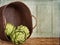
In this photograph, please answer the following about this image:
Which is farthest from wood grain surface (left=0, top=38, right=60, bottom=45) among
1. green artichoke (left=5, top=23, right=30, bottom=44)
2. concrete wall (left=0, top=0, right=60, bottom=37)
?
green artichoke (left=5, top=23, right=30, bottom=44)

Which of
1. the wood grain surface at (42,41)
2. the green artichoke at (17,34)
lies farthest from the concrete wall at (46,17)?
the green artichoke at (17,34)

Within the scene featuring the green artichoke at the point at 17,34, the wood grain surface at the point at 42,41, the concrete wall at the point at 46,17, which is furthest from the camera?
the concrete wall at the point at 46,17

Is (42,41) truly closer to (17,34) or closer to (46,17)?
(46,17)

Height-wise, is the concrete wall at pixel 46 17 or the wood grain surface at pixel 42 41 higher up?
the concrete wall at pixel 46 17

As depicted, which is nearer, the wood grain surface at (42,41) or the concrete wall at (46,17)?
the wood grain surface at (42,41)

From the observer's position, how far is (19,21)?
105 centimetres

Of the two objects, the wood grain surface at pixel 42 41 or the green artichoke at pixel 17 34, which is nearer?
the green artichoke at pixel 17 34

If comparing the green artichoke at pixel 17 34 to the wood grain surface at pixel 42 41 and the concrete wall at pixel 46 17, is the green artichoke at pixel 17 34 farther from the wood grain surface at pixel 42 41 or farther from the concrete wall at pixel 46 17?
the concrete wall at pixel 46 17

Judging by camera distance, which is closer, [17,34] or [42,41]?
[17,34]

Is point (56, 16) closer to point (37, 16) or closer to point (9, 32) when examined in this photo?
point (37, 16)

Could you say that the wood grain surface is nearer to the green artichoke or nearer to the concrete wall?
the concrete wall

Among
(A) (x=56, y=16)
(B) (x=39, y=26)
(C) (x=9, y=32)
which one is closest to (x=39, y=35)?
(B) (x=39, y=26)

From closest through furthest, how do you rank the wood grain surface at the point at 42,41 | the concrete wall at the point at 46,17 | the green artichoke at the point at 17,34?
the green artichoke at the point at 17,34 → the wood grain surface at the point at 42,41 → the concrete wall at the point at 46,17

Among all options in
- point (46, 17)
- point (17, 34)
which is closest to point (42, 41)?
point (46, 17)
